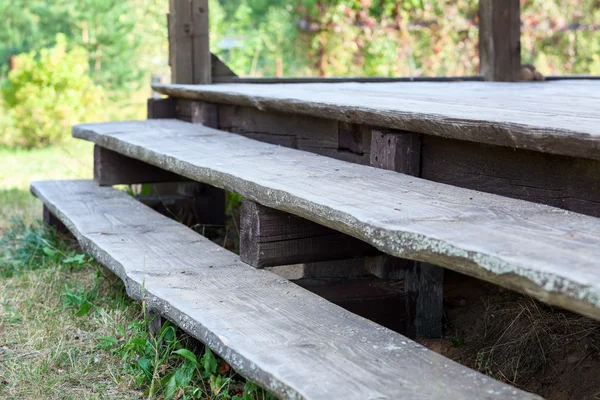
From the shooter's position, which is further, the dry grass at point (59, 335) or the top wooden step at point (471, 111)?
the dry grass at point (59, 335)

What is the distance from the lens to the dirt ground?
2340 millimetres

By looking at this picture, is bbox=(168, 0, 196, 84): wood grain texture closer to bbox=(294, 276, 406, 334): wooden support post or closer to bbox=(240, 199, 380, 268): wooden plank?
bbox=(294, 276, 406, 334): wooden support post

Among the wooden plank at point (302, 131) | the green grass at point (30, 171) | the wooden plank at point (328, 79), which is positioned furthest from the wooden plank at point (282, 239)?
the green grass at point (30, 171)

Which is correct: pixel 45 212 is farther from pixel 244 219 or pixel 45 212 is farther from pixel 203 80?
pixel 244 219

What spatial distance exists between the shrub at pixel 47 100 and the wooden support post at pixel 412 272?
5.76 m

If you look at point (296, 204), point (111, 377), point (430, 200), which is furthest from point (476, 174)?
point (111, 377)

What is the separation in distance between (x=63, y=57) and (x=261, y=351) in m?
7.10

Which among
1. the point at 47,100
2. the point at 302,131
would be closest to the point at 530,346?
the point at 302,131

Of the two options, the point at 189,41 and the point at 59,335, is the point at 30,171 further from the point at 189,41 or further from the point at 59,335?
the point at 59,335

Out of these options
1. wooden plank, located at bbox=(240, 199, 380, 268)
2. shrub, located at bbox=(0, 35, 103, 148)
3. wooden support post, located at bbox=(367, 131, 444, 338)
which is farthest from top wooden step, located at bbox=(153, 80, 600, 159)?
shrub, located at bbox=(0, 35, 103, 148)

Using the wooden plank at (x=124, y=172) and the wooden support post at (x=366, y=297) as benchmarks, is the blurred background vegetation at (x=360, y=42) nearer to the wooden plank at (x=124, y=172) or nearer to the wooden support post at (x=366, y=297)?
the wooden plank at (x=124, y=172)

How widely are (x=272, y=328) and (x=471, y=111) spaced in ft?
3.00

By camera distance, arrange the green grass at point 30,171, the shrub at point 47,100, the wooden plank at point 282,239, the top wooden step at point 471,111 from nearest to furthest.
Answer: the top wooden step at point 471,111 → the wooden plank at point 282,239 → the green grass at point 30,171 → the shrub at point 47,100

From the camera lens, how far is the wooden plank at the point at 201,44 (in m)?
4.33
